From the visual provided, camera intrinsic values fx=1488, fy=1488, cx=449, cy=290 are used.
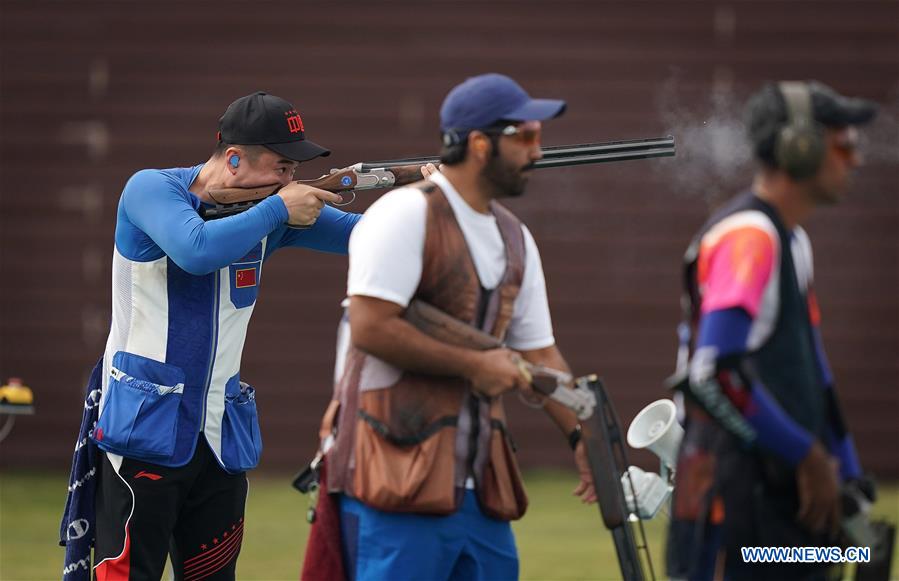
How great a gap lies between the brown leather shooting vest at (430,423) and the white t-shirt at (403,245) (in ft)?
0.10

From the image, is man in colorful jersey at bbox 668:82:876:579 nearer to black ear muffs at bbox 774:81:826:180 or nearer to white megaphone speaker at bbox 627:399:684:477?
black ear muffs at bbox 774:81:826:180

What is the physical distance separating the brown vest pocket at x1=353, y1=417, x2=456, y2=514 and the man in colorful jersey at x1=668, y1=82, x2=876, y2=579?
0.62 metres

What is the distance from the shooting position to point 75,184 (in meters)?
10.6

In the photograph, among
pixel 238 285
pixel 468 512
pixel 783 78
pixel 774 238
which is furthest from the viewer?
pixel 783 78

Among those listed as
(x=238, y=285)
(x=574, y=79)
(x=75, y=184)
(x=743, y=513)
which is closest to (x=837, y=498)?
(x=743, y=513)

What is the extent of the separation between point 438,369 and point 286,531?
4.96 m

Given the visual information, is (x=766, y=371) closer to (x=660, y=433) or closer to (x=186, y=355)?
(x=660, y=433)

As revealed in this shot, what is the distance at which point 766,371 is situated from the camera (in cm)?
354

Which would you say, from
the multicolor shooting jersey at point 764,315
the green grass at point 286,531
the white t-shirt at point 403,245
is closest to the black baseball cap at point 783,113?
the multicolor shooting jersey at point 764,315

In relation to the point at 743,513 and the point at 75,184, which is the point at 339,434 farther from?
the point at 75,184

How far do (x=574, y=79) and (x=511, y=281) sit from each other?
6562 millimetres

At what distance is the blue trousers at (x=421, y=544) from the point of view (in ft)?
12.8

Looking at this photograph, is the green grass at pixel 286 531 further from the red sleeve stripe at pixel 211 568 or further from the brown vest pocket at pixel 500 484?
the brown vest pocket at pixel 500 484

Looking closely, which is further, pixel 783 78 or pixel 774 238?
pixel 783 78
